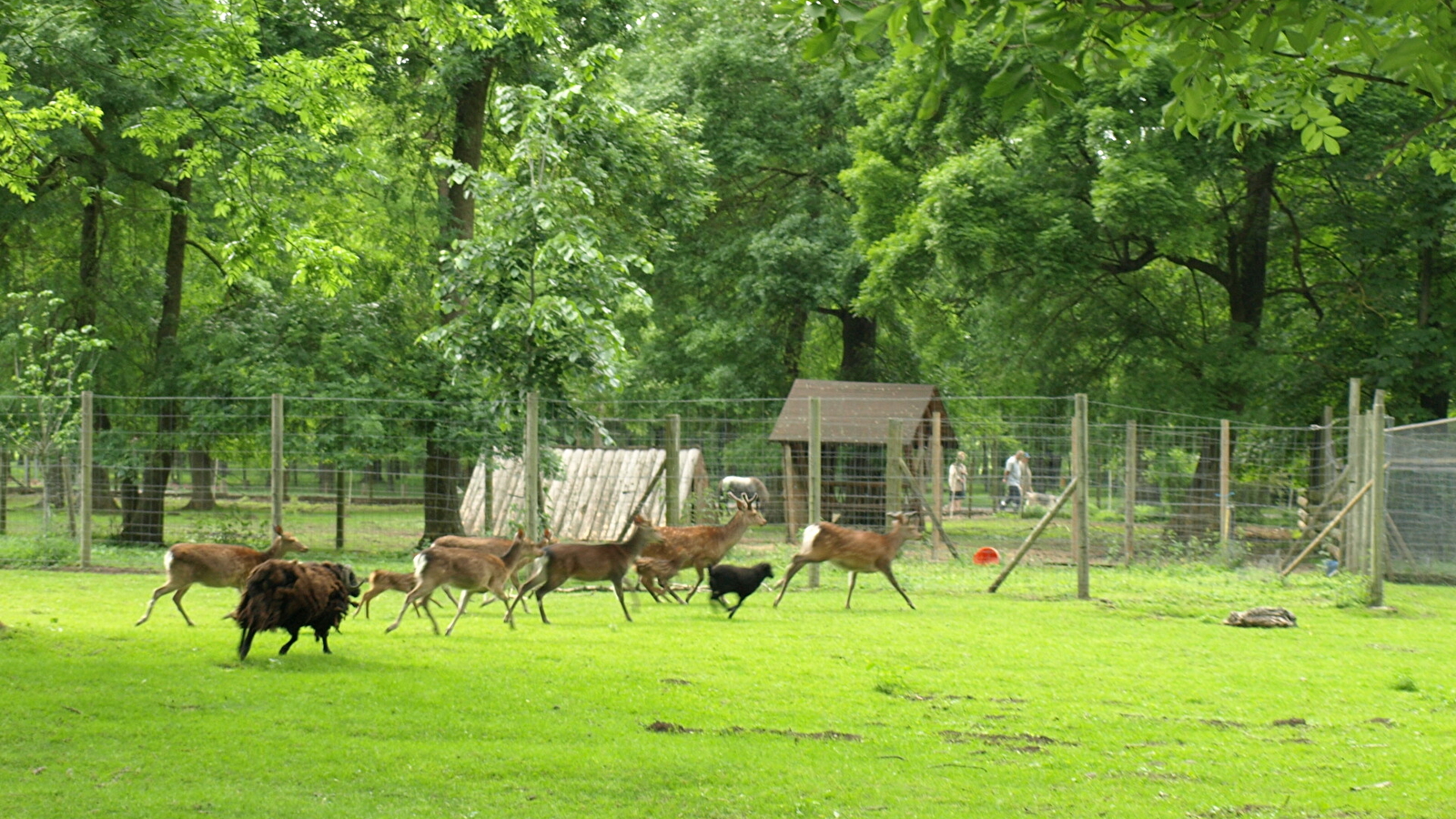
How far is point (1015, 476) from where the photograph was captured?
20000 mm

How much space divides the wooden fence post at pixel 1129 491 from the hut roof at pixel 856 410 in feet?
17.3

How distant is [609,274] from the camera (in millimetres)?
17719

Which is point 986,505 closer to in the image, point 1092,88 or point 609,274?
point 609,274

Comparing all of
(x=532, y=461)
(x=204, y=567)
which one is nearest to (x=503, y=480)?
(x=532, y=461)

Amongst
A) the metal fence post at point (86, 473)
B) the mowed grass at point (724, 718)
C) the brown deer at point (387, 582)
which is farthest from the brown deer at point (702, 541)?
the metal fence post at point (86, 473)

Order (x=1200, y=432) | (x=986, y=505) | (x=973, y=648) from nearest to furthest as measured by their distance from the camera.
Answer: (x=973, y=648), (x=986, y=505), (x=1200, y=432)

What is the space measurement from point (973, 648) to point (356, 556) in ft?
37.2

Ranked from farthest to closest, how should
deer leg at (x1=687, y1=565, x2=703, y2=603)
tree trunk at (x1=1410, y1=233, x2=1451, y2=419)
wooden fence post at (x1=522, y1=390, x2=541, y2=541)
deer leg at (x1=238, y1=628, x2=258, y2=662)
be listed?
1. tree trunk at (x1=1410, y1=233, x2=1451, y2=419)
2. wooden fence post at (x1=522, y1=390, x2=541, y2=541)
3. deer leg at (x1=687, y1=565, x2=703, y2=603)
4. deer leg at (x1=238, y1=628, x2=258, y2=662)

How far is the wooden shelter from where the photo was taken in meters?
21.6

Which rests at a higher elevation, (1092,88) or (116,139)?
(1092,88)

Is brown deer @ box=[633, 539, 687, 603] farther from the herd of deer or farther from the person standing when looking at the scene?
the person standing

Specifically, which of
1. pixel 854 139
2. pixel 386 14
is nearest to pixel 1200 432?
pixel 854 139

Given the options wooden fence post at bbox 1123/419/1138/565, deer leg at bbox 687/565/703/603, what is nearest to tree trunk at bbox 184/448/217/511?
deer leg at bbox 687/565/703/603

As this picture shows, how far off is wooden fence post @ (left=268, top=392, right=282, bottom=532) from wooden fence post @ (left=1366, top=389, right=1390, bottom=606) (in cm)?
1277
